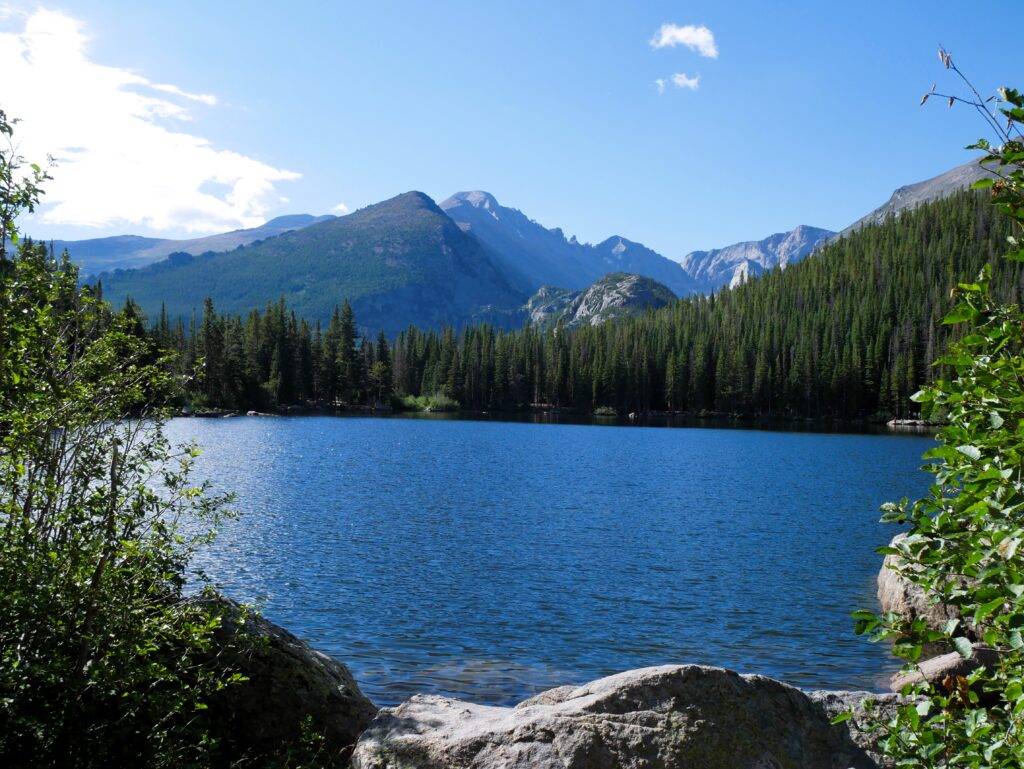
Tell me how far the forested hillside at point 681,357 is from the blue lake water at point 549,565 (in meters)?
89.3

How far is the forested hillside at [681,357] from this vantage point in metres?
147

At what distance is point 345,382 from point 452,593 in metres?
139

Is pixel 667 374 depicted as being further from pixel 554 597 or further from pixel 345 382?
pixel 554 597

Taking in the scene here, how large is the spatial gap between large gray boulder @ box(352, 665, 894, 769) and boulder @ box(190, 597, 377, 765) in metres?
2.10

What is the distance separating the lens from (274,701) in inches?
399

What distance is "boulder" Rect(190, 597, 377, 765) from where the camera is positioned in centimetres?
970

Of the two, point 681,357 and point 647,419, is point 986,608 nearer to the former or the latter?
point 647,419

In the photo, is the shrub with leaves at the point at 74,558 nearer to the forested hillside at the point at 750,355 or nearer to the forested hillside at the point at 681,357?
the forested hillside at the point at 681,357

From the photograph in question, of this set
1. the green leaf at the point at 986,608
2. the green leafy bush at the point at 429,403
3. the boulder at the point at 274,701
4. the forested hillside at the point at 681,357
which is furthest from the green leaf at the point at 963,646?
the green leafy bush at the point at 429,403

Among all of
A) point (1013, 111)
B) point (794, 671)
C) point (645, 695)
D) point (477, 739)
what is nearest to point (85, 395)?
point (477, 739)

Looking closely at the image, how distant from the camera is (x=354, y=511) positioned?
1511 inches

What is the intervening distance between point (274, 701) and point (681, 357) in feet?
526

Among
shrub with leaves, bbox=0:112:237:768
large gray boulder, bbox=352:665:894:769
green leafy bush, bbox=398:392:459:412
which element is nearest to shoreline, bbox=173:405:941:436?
green leafy bush, bbox=398:392:459:412

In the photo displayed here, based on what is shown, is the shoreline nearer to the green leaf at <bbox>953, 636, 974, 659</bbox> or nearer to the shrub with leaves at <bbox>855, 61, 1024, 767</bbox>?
the shrub with leaves at <bbox>855, 61, 1024, 767</bbox>
